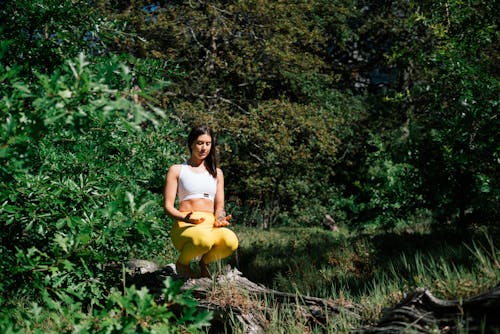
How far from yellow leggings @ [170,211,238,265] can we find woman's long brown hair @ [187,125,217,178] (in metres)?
0.43

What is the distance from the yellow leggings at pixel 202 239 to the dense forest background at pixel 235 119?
1.13ft

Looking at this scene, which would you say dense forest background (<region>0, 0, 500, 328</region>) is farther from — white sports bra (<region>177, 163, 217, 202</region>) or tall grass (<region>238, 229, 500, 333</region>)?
tall grass (<region>238, 229, 500, 333</region>)

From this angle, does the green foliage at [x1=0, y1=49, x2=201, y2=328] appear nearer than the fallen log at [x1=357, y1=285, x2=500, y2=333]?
Yes

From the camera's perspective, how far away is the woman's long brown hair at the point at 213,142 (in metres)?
4.73

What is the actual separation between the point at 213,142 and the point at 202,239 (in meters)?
0.96

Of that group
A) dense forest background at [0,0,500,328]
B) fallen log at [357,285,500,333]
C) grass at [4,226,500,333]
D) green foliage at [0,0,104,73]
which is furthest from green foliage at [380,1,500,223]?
green foliage at [0,0,104,73]

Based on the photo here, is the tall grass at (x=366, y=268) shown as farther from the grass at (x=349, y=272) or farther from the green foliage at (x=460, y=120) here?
the green foliage at (x=460, y=120)

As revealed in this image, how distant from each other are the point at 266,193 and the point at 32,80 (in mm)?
10878

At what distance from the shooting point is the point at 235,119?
11.8 meters

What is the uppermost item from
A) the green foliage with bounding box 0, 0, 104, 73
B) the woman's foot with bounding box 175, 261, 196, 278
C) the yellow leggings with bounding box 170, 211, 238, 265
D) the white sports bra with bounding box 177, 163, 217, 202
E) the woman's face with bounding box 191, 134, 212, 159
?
the green foliage with bounding box 0, 0, 104, 73

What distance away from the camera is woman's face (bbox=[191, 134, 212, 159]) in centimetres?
473

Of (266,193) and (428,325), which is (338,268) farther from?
(266,193)

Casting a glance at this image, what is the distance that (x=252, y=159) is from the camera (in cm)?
1367

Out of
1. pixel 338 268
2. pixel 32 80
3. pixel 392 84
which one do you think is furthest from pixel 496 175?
pixel 392 84
